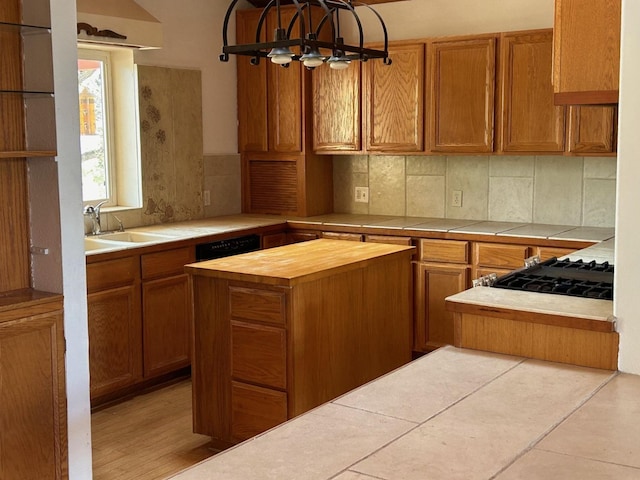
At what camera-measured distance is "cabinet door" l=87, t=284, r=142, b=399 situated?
4.26 m

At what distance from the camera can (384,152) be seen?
552 centimetres

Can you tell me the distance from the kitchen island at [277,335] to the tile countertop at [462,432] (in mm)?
1371

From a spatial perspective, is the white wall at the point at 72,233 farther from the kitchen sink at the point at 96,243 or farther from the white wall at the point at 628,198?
the white wall at the point at 628,198

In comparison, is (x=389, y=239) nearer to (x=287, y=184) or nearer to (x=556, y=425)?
(x=287, y=184)

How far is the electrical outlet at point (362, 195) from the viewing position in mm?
5996

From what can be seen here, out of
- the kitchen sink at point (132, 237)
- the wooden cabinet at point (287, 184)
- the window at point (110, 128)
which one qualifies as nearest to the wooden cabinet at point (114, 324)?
the kitchen sink at point (132, 237)

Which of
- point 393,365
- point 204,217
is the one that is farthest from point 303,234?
point 393,365

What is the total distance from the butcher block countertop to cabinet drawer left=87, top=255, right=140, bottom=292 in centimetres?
75

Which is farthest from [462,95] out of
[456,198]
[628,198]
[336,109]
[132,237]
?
[628,198]

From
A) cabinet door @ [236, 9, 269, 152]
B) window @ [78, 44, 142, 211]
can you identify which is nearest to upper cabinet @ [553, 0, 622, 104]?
window @ [78, 44, 142, 211]

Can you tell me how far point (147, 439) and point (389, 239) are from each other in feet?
6.83

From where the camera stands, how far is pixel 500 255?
189 inches

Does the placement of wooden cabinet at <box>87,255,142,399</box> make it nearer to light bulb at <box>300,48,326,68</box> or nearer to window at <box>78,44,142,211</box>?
window at <box>78,44,142,211</box>

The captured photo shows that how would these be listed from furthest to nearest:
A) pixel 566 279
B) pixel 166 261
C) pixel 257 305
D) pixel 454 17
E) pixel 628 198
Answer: pixel 454 17 → pixel 166 261 → pixel 257 305 → pixel 566 279 → pixel 628 198
